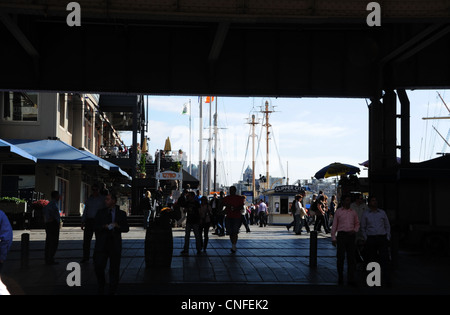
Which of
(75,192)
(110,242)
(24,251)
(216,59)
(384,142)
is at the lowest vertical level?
(24,251)

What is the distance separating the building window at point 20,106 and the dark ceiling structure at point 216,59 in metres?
14.2

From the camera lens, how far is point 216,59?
18.8 meters

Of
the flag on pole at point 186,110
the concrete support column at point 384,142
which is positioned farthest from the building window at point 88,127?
the flag on pole at point 186,110

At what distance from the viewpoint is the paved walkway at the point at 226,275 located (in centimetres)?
1222

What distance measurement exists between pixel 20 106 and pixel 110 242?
2362 cm

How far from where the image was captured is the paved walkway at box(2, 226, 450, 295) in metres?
12.2

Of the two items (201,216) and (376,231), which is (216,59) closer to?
(201,216)

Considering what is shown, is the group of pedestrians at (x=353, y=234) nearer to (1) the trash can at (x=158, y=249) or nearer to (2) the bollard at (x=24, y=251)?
(1) the trash can at (x=158, y=249)

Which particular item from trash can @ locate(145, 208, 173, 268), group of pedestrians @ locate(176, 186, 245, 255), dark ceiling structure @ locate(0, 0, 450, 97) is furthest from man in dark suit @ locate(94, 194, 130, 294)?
dark ceiling structure @ locate(0, 0, 450, 97)

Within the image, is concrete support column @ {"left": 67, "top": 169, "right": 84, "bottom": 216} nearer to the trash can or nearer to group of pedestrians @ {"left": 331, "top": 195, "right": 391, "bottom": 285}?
the trash can

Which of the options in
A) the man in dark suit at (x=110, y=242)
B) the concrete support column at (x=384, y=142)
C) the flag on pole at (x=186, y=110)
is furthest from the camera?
the flag on pole at (x=186, y=110)

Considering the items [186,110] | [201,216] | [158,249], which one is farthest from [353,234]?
[186,110]

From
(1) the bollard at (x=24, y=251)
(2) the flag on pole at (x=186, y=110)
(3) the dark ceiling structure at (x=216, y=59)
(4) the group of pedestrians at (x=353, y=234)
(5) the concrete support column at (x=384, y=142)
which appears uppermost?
(2) the flag on pole at (x=186, y=110)

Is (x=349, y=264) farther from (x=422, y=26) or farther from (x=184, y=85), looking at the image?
(x=184, y=85)
